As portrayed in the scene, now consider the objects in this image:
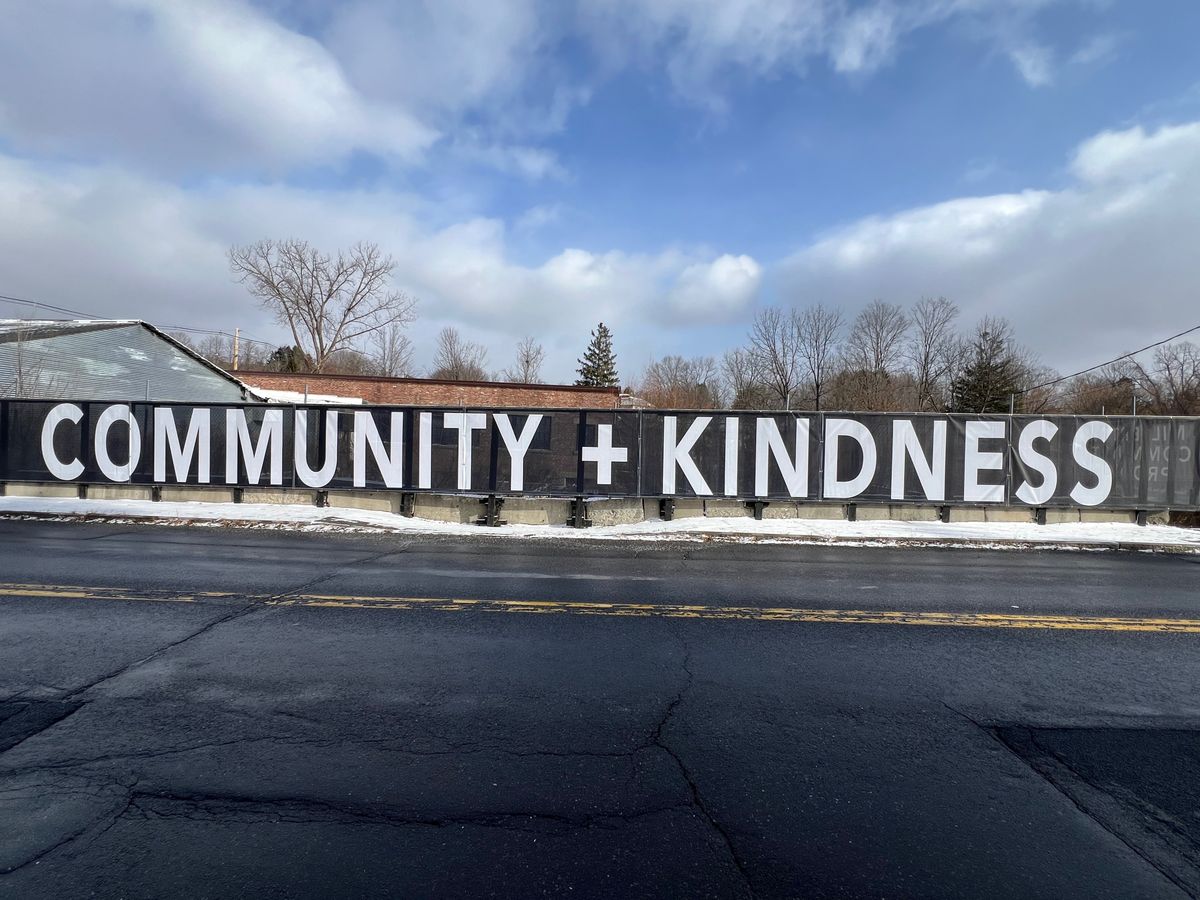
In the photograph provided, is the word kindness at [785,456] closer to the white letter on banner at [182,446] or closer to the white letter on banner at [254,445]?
the white letter on banner at [254,445]

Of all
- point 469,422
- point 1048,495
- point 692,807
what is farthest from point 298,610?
point 1048,495

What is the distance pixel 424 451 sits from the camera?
44.7 ft

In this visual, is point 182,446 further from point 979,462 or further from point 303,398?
point 303,398

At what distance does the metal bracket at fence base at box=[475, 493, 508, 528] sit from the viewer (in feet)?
43.5

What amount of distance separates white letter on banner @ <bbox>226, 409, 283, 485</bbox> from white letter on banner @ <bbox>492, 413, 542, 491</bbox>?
202 inches

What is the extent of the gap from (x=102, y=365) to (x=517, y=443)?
76.3ft

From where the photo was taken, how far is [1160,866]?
107 inches

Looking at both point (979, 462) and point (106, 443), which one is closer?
point (979, 462)

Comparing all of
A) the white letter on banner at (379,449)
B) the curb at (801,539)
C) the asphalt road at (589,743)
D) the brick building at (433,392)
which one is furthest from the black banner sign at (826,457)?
the brick building at (433,392)

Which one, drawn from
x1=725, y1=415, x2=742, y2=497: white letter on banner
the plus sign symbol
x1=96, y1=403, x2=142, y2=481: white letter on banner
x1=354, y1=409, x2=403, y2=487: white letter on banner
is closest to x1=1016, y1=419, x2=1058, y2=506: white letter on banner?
x1=725, y1=415, x2=742, y2=497: white letter on banner

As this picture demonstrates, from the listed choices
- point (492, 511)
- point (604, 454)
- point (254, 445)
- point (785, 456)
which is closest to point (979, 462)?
point (785, 456)

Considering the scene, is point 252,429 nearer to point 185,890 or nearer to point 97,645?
point 97,645

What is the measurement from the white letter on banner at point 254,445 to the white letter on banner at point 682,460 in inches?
329

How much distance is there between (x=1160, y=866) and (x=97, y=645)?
22.4 ft
